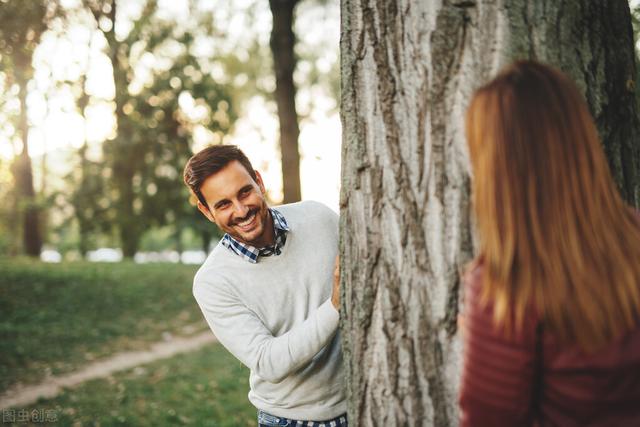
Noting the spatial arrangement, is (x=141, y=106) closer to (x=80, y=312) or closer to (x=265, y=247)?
(x=80, y=312)

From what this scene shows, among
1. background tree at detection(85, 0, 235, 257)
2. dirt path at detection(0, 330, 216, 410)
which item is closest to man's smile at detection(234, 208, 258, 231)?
dirt path at detection(0, 330, 216, 410)

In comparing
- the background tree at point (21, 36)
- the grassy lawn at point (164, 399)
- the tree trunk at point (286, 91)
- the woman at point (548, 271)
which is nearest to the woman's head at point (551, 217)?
the woman at point (548, 271)

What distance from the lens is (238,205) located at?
2.66 metres

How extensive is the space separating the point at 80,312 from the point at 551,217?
1174 cm


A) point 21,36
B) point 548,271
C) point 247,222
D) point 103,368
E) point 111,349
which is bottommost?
point 111,349

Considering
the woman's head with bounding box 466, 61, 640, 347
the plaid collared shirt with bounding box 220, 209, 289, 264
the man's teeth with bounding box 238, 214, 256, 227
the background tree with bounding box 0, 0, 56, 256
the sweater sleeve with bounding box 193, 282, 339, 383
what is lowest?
the sweater sleeve with bounding box 193, 282, 339, 383

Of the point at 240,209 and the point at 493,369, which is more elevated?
the point at 240,209

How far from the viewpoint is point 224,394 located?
7.41 meters

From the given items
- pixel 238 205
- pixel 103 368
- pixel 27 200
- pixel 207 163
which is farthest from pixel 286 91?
pixel 27 200

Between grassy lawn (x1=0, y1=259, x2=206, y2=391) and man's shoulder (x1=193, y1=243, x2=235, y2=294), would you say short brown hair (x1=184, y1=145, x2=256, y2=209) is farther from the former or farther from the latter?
grassy lawn (x1=0, y1=259, x2=206, y2=391)

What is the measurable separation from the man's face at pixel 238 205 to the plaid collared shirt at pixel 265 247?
0.09ft

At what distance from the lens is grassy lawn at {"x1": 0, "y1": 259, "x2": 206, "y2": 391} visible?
898 cm

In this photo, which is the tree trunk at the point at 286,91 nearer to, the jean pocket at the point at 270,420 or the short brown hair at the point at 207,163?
the short brown hair at the point at 207,163

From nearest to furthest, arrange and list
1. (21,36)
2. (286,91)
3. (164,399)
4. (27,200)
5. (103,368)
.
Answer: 1. (164,399)
2. (103,368)
3. (286,91)
4. (21,36)
5. (27,200)
